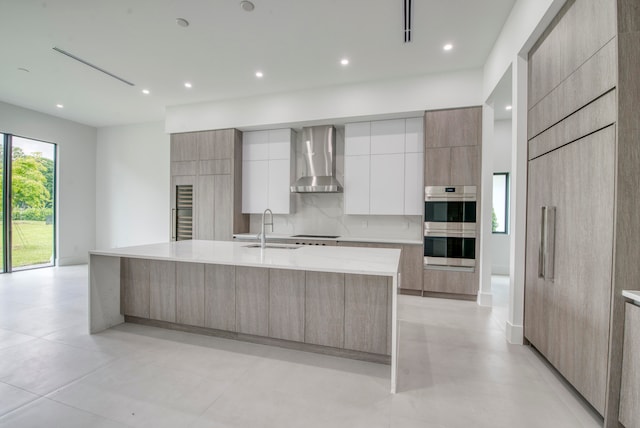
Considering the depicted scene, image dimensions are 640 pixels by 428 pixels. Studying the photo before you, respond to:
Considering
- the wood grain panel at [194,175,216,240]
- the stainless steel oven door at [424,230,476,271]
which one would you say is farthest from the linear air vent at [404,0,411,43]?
the wood grain panel at [194,175,216,240]

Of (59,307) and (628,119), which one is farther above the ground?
(628,119)

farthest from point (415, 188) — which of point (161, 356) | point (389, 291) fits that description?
point (161, 356)

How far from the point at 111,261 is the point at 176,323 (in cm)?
97

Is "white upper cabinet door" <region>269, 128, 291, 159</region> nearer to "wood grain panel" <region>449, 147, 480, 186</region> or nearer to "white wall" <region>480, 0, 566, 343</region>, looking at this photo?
"wood grain panel" <region>449, 147, 480, 186</region>

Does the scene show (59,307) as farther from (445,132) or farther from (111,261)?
(445,132)

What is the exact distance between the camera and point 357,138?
15.5ft

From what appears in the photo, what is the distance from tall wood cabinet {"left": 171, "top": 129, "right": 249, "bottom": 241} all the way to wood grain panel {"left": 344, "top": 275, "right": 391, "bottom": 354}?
350 centimetres

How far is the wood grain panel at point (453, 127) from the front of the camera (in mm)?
3986

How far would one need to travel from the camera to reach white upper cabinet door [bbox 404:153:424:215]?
4.40 metres

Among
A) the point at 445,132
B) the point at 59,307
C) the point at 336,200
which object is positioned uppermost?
the point at 445,132

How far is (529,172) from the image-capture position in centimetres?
262

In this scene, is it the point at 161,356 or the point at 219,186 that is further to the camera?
the point at 219,186

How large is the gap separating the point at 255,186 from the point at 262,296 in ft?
10.2

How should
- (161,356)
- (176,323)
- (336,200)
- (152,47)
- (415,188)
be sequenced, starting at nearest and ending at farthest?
(161,356) < (176,323) < (152,47) < (415,188) < (336,200)
